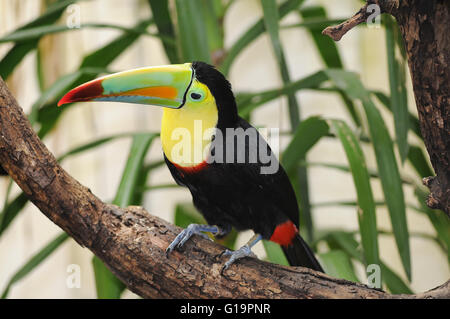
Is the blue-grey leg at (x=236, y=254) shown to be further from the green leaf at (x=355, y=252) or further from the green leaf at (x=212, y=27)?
the green leaf at (x=212, y=27)

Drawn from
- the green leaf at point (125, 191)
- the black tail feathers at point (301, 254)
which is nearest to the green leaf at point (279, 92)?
the green leaf at point (125, 191)

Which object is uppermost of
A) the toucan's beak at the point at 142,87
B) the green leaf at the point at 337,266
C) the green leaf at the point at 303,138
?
the toucan's beak at the point at 142,87

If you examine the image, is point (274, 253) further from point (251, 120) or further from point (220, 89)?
point (251, 120)

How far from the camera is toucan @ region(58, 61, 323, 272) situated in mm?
690

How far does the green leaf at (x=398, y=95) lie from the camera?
91cm

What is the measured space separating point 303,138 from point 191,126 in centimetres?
33

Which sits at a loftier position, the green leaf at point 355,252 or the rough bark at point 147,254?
the rough bark at point 147,254

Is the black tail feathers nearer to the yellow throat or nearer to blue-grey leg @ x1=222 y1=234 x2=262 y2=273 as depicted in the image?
blue-grey leg @ x1=222 y1=234 x2=262 y2=273

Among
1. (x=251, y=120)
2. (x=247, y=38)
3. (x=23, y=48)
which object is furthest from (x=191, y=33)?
(x=251, y=120)

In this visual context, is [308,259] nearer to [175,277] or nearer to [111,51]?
[175,277]

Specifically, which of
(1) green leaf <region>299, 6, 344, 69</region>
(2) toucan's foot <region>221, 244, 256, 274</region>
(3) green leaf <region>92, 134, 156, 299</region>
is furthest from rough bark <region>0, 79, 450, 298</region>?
(1) green leaf <region>299, 6, 344, 69</region>

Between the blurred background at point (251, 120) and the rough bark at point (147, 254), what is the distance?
0.39 ft

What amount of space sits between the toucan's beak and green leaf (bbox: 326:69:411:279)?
39cm
